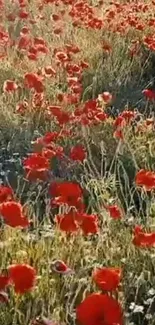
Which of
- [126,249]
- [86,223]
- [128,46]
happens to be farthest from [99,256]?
[128,46]

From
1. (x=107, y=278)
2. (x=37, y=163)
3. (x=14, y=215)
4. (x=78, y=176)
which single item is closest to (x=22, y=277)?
(x=107, y=278)

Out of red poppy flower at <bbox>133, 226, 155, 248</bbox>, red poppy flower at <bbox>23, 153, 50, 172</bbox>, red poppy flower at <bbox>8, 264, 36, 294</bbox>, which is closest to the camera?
red poppy flower at <bbox>8, 264, 36, 294</bbox>

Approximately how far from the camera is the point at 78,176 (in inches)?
134

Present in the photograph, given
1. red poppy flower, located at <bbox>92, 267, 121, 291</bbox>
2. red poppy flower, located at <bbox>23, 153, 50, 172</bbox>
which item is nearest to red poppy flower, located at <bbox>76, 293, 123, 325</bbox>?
red poppy flower, located at <bbox>92, 267, 121, 291</bbox>

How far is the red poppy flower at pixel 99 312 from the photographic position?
5.44 ft

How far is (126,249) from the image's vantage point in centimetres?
245

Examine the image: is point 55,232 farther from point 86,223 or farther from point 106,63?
point 106,63

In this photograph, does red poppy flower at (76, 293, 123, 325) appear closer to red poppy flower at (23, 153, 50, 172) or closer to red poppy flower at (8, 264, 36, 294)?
red poppy flower at (8, 264, 36, 294)

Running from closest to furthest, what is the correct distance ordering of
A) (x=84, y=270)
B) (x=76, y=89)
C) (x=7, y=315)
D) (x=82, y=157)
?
(x=7, y=315) → (x=84, y=270) → (x=82, y=157) → (x=76, y=89)

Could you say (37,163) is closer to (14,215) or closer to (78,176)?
(14,215)

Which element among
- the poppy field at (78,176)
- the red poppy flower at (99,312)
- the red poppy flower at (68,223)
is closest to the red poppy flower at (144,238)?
the poppy field at (78,176)

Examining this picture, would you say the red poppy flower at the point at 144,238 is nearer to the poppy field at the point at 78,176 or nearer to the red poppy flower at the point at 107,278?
the poppy field at the point at 78,176

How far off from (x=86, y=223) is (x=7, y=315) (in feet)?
1.14

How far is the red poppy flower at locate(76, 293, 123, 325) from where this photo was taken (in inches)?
65.2
